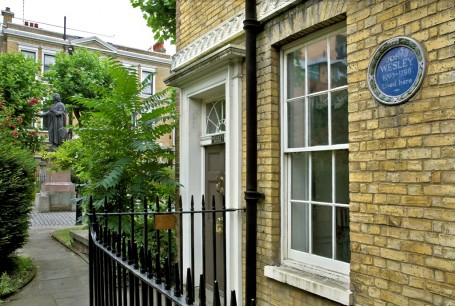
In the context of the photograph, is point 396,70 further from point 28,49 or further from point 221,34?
point 28,49

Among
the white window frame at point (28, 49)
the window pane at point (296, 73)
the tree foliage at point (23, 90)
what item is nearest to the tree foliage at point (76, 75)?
the tree foliage at point (23, 90)

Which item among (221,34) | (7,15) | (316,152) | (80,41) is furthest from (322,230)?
(7,15)

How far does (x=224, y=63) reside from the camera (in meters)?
4.63

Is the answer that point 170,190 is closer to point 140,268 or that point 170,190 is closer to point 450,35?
point 140,268

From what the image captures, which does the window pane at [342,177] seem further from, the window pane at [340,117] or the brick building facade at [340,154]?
the window pane at [340,117]

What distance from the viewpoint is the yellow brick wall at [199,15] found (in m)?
4.79

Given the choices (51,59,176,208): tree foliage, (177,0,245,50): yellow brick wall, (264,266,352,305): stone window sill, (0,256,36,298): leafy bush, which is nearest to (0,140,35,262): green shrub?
(0,256,36,298): leafy bush

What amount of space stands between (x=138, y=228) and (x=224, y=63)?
321 centimetres

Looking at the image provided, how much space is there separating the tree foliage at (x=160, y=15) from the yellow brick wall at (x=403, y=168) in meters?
6.02

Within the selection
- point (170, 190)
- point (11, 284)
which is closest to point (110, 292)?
point (170, 190)

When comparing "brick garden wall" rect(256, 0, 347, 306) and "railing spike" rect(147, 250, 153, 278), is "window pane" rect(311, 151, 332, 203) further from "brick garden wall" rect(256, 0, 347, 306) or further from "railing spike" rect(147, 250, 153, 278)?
"railing spike" rect(147, 250, 153, 278)

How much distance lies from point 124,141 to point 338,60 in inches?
134

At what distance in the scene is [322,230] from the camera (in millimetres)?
3592

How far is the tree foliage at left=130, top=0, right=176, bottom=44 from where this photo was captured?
829 cm
